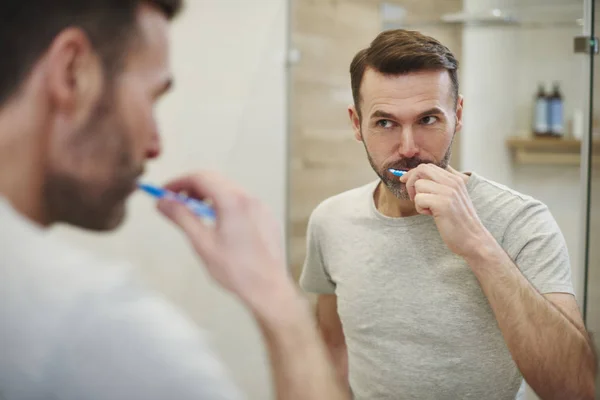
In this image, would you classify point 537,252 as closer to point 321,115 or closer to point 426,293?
point 426,293

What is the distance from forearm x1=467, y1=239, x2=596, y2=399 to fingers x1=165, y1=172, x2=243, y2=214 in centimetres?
35

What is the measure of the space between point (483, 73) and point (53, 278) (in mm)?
786

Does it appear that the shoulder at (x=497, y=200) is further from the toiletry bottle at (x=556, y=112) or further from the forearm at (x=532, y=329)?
the toiletry bottle at (x=556, y=112)

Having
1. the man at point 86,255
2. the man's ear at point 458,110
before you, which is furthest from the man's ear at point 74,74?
the man's ear at point 458,110

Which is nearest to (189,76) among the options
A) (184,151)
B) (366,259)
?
(184,151)

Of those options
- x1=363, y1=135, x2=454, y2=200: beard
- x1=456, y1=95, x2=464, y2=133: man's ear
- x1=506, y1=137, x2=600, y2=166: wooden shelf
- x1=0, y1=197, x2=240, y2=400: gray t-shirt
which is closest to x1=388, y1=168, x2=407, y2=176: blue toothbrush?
x1=363, y1=135, x2=454, y2=200: beard

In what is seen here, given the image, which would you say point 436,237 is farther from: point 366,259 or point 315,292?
point 315,292

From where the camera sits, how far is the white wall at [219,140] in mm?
800

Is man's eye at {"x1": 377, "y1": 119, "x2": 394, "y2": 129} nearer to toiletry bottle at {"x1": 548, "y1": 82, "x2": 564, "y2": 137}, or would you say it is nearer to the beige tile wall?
the beige tile wall

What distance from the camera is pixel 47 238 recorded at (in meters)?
0.58

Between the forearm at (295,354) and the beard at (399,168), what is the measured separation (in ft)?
1.06

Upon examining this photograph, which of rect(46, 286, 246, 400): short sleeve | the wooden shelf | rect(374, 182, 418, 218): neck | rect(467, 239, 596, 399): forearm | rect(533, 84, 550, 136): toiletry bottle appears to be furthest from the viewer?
rect(533, 84, 550, 136): toiletry bottle

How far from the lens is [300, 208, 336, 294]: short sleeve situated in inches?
37.7

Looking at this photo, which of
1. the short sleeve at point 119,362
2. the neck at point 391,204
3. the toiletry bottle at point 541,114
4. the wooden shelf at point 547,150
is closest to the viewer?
the short sleeve at point 119,362
